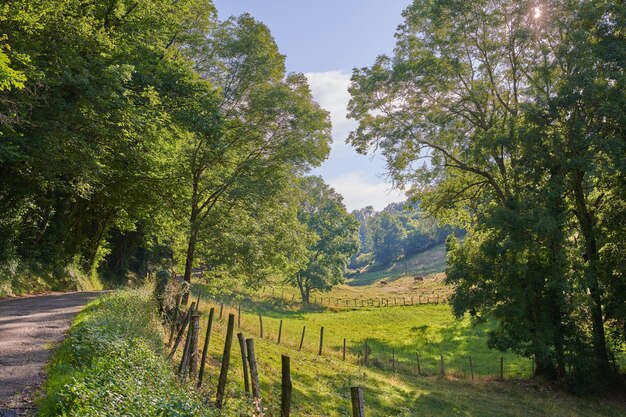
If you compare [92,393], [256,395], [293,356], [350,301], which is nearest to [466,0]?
[293,356]

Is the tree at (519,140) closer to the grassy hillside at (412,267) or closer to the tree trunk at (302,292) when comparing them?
the tree trunk at (302,292)

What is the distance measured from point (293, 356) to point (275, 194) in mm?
8951

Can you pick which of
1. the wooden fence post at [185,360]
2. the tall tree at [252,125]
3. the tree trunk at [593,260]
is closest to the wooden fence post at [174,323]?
the wooden fence post at [185,360]

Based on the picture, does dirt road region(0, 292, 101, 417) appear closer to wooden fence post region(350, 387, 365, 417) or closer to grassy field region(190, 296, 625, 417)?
grassy field region(190, 296, 625, 417)

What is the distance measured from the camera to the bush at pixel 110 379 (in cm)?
588

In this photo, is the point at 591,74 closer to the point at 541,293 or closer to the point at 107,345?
the point at 541,293

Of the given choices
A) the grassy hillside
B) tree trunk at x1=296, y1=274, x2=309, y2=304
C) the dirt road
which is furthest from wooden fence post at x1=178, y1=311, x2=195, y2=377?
the grassy hillside

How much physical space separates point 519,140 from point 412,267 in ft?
459

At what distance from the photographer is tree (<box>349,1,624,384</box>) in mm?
20156

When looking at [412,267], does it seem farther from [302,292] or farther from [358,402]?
[358,402]

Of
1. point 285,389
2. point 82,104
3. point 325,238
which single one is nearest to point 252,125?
point 82,104

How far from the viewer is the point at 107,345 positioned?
8.55m

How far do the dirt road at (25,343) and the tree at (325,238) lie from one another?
5146 centimetres

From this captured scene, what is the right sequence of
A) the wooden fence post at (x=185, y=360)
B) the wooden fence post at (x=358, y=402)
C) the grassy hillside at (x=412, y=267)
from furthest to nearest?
the grassy hillside at (x=412, y=267), the wooden fence post at (x=185, y=360), the wooden fence post at (x=358, y=402)
